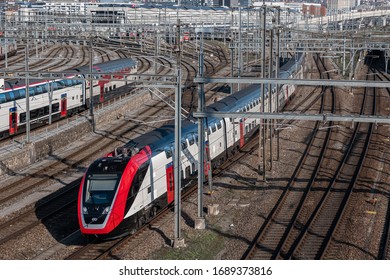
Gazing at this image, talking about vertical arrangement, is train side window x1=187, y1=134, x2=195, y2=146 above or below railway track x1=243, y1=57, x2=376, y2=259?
above

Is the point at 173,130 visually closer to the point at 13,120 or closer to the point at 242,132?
the point at 242,132

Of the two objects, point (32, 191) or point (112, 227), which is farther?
point (32, 191)

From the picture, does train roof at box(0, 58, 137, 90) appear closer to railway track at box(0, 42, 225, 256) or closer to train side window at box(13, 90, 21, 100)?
train side window at box(13, 90, 21, 100)

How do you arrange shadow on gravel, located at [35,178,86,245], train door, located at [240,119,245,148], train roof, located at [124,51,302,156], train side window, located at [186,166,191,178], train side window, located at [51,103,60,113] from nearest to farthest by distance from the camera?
shadow on gravel, located at [35,178,86,245] → train roof, located at [124,51,302,156] → train side window, located at [186,166,191,178] → train door, located at [240,119,245,148] → train side window, located at [51,103,60,113]

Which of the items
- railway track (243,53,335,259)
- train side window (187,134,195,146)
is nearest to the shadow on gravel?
train side window (187,134,195,146)

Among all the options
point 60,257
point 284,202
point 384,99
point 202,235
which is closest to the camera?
point 60,257

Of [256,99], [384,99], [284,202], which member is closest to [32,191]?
[284,202]

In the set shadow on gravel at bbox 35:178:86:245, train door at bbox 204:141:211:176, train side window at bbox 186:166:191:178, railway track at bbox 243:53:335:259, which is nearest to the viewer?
railway track at bbox 243:53:335:259

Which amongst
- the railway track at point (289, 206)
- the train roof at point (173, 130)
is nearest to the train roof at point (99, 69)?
the train roof at point (173, 130)

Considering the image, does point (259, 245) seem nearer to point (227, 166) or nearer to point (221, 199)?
point (221, 199)
